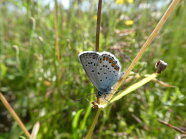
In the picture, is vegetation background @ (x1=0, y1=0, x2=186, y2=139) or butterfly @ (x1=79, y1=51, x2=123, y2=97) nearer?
butterfly @ (x1=79, y1=51, x2=123, y2=97)

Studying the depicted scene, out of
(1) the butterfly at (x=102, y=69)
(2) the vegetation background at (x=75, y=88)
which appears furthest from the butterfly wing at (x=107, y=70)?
(2) the vegetation background at (x=75, y=88)

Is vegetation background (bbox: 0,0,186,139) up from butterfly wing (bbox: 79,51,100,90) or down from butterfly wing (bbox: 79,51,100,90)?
down

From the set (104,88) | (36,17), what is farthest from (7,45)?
(104,88)

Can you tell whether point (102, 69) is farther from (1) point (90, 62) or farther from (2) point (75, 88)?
(2) point (75, 88)

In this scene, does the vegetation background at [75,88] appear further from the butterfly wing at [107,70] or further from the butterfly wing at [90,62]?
the butterfly wing at [90,62]

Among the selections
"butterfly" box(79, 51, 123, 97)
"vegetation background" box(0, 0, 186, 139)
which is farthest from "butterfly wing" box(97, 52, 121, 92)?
"vegetation background" box(0, 0, 186, 139)

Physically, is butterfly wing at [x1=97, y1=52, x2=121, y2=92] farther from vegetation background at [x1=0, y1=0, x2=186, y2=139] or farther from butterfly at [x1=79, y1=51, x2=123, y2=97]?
vegetation background at [x1=0, y1=0, x2=186, y2=139]

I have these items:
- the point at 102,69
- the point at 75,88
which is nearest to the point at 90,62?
the point at 102,69
